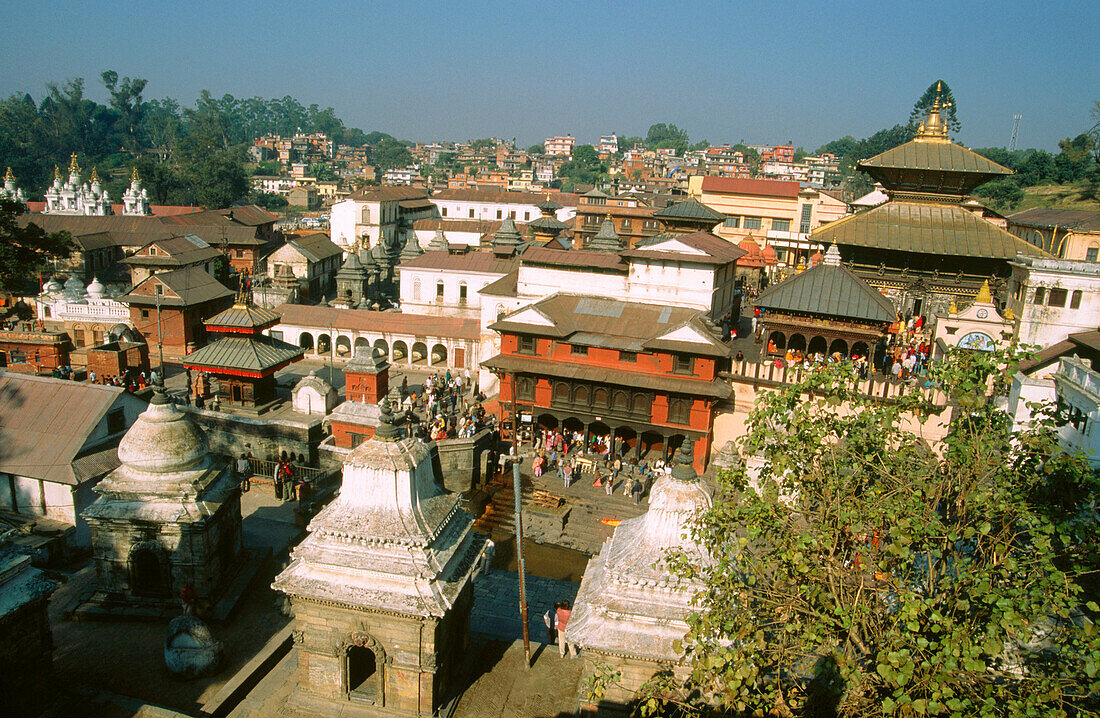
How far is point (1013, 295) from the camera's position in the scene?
103 ft

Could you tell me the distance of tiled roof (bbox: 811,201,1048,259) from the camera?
29.9m

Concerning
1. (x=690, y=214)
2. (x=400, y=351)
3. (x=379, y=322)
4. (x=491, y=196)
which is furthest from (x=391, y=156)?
(x=690, y=214)

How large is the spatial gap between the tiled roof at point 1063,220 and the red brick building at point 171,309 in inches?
1836

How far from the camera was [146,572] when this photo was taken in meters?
14.0

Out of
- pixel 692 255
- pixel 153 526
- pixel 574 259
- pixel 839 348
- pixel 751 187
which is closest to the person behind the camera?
pixel 153 526

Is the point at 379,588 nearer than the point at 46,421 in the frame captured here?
Yes

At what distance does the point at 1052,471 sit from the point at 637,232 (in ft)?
171

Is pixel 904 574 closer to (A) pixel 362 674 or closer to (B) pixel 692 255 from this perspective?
(A) pixel 362 674

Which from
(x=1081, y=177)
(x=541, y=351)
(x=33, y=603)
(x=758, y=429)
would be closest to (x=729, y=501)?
(x=758, y=429)


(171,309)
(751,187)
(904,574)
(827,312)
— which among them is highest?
(751,187)

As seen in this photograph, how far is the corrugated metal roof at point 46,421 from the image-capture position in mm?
17594

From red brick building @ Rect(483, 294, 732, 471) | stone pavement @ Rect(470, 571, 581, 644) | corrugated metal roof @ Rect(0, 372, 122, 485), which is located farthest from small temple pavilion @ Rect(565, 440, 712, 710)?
red brick building @ Rect(483, 294, 732, 471)

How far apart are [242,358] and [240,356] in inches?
A: 5.2

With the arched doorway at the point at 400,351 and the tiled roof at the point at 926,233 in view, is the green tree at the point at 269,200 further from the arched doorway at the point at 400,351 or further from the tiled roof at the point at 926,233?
the tiled roof at the point at 926,233
